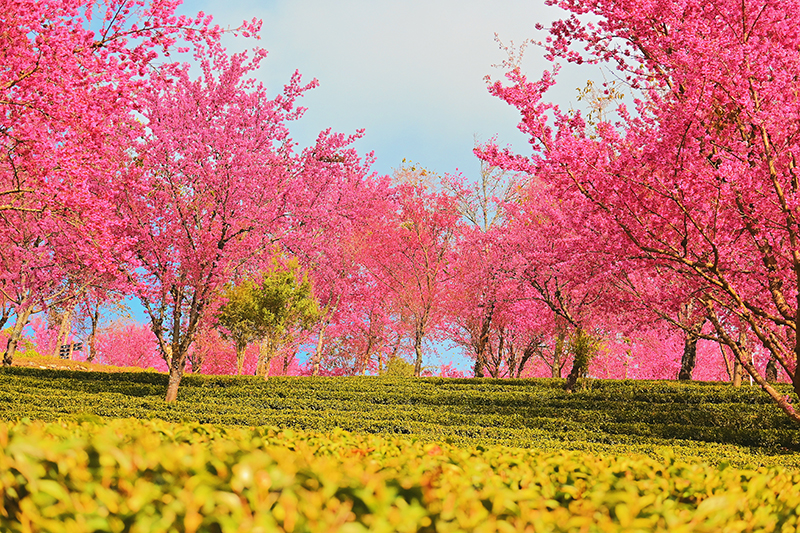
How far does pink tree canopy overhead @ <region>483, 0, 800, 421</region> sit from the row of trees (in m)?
0.04

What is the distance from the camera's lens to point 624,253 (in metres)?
8.50

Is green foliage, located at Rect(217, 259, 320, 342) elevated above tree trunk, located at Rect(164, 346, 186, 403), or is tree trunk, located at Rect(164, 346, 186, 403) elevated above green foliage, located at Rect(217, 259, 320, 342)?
green foliage, located at Rect(217, 259, 320, 342)

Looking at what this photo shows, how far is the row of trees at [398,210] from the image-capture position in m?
7.54

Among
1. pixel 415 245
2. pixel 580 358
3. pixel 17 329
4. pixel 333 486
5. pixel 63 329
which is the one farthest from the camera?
pixel 415 245

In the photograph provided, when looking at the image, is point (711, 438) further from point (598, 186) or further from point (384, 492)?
point (384, 492)

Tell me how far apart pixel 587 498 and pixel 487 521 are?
93 cm

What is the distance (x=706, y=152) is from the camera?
24.8 ft

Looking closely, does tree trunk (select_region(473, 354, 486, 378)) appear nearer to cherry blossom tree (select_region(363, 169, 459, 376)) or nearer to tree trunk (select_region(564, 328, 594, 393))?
cherry blossom tree (select_region(363, 169, 459, 376))

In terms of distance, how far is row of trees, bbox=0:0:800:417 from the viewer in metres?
7.54

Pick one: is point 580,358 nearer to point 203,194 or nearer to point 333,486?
point 203,194

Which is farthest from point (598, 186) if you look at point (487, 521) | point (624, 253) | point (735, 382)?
point (735, 382)

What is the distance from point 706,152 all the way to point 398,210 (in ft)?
71.1

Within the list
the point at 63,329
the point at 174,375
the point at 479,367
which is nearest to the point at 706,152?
the point at 174,375

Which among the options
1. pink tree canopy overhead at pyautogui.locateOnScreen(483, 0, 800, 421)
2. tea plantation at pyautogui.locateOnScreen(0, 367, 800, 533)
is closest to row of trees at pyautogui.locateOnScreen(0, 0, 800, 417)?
pink tree canopy overhead at pyautogui.locateOnScreen(483, 0, 800, 421)
